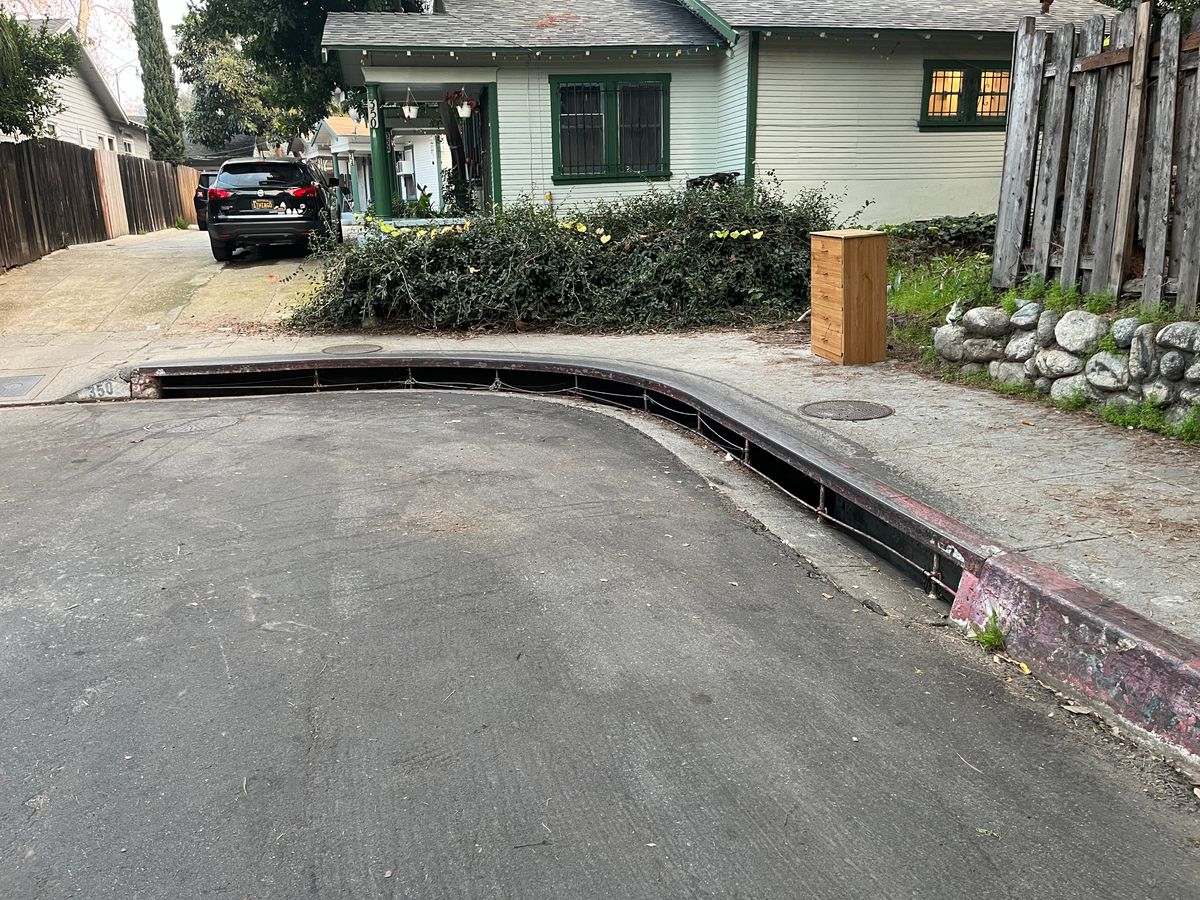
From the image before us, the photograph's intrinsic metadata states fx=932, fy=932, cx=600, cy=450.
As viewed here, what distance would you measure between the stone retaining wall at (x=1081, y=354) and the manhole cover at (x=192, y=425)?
6101mm

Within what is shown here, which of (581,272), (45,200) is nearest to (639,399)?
(581,272)

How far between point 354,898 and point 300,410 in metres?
6.53

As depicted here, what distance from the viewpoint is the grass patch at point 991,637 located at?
3723 mm

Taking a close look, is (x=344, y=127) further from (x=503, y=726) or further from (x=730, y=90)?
(x=503, y=726)

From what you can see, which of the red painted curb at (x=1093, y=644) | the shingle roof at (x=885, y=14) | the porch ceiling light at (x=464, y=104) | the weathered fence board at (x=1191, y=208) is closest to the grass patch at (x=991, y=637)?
the red painted curb at (x=1093, y=644)

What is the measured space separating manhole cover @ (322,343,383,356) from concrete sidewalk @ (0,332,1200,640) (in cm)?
188

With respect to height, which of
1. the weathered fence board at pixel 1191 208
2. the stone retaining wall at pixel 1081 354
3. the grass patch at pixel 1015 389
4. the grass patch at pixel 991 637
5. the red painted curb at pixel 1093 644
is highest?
the weathered fence board at pixel 1191 208

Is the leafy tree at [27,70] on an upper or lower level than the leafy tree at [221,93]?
lower

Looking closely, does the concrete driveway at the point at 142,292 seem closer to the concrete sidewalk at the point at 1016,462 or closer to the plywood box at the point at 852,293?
the concrete sidewalk at the point at 1016,462

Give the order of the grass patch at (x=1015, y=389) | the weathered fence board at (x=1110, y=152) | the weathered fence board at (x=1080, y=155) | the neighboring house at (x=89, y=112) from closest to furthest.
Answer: the weathered fence board at (x=1110, y=152) → the weathered fence board at (x=1080, y=155) → the grass patch at (x=1015, y=389) → the neighboring house at (x=89, y=112)

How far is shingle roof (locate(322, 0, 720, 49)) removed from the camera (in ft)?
47.9

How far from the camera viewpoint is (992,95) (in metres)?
16.2

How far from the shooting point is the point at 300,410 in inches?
330

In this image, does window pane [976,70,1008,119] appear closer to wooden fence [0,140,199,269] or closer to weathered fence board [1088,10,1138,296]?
weathered fence board [1088,10,1138,296]
